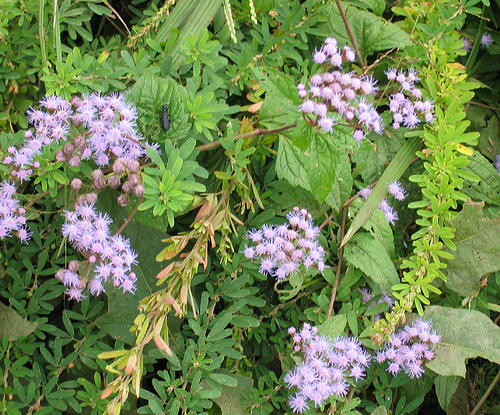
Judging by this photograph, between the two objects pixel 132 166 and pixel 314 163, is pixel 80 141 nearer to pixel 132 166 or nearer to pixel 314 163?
pixel 132 166

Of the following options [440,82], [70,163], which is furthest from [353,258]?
[70,163]

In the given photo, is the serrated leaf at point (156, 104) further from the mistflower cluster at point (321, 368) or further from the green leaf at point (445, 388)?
the green leaf at point (445, 388)

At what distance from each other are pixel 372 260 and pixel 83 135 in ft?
3.56

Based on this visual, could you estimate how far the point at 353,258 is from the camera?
1.68 metres

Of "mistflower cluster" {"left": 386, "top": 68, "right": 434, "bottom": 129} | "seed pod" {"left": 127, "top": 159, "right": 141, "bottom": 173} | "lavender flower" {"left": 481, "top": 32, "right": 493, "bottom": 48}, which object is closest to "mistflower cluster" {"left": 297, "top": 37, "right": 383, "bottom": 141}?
"mistflower cluster" {"left": 386, "top": 68, "right": 434, "bottom": 129}

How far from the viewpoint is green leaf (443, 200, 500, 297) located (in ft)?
5.62

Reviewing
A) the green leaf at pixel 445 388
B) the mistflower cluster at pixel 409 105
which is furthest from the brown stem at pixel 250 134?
the green leaf at pixel 445 388

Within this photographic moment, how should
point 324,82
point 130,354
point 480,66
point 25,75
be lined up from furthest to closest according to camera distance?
point 480,66 < point 25,75 < point 324,82 < point 130,354

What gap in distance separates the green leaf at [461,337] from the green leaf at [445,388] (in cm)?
11

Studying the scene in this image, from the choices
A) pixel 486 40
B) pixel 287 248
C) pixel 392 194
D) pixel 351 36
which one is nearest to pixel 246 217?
pixel 287 248

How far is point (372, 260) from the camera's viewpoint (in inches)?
66.0

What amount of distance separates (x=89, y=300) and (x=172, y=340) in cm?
40

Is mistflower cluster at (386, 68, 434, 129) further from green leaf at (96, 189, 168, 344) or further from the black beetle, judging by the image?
green leaf at (96, 189, 168, 344)

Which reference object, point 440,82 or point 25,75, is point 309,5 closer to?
point 440,82
